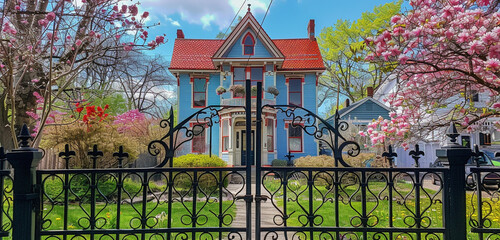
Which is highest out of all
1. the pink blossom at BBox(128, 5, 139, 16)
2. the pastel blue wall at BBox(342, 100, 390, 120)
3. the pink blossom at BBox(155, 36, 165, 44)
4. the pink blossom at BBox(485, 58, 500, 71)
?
the pink blossom at BBox(128, 5, 139, 16)

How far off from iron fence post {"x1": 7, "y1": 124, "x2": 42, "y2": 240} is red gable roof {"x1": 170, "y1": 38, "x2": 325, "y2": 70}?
47.3 ft

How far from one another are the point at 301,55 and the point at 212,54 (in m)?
5.30

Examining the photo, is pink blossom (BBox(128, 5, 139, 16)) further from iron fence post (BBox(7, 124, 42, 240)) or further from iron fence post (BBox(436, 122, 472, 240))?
iron fence post (BBox(436, 122, 472, 240))

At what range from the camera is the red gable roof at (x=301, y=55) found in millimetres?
17438

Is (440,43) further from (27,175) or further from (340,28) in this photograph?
(340,28)

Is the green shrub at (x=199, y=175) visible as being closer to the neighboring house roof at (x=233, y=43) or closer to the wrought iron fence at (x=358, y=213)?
the wrought iron fence at (x=358, y=213)

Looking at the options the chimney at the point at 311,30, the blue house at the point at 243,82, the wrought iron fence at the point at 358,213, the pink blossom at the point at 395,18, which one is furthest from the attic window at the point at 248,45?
the pink blossom at the point at 395,18

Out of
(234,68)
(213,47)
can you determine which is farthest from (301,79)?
(213,47)

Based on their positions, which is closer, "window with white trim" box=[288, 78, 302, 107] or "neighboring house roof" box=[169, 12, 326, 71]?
"neighboring house roof" box=[169, 12, 326, 71]

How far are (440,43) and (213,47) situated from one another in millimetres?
16312

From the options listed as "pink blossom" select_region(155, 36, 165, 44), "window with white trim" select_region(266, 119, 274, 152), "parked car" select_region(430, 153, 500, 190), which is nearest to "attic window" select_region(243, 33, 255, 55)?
"window with white trim" select_region(266, 119, 274, 152)

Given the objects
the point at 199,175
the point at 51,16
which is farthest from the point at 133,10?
the point at 199,175

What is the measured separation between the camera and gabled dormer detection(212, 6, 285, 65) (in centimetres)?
1645

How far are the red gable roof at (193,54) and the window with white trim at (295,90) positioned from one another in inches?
175
